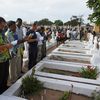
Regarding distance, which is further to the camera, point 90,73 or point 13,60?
point 90,73

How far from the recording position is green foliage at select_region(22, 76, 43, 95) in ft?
20.7

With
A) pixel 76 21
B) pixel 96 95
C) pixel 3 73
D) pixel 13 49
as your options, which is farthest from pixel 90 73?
pixel 76 21

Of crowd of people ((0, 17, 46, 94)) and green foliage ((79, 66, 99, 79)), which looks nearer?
crowd of people ((0, 17, 46, 94))

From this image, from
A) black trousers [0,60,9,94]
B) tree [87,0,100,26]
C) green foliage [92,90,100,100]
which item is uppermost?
tree [87,0,100,26]

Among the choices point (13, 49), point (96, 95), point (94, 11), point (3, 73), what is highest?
point (94, 11)

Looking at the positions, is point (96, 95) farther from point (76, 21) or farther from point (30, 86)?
point (76, 21)

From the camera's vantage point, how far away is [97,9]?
2997 centimetres

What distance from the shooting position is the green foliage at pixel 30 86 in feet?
20.7

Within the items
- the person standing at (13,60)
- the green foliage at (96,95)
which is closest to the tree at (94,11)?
the person standing at (13,60)

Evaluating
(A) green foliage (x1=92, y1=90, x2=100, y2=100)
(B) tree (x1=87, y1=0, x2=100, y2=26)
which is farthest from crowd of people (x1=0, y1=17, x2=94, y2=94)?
(B) tree (x1=87, y1=0, x2=100, y2=26)

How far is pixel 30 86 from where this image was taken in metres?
6.37

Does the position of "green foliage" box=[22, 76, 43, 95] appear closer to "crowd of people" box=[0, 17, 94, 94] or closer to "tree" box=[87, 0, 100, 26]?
"crowd of people" box=[0, 17, 94, 94]

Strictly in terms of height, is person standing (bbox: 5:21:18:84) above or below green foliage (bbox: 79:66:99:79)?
above

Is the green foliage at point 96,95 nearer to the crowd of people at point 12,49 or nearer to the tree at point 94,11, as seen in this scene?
the crowd of people at point 12,49
